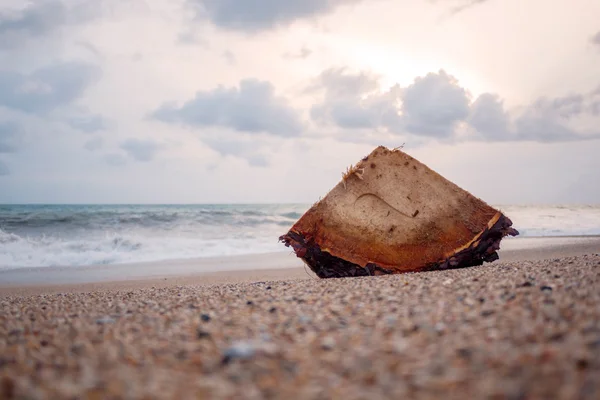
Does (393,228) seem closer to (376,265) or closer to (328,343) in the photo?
(376,265)

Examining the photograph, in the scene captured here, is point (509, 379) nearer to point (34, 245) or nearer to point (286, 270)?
point (286, 270)

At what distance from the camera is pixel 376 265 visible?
5.71 m

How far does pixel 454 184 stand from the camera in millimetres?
6105

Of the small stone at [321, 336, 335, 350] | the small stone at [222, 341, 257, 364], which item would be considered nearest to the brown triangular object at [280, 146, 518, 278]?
the small stone at [321, 336, 335, 350]

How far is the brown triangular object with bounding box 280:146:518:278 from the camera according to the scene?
18.9ft

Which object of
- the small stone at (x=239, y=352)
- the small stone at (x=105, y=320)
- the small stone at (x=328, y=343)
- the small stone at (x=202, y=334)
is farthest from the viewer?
the small stone at (x=105, y=320)

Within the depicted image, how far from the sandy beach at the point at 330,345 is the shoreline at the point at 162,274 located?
11.8 ft

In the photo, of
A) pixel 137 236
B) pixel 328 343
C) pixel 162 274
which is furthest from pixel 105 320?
pixel 137 236

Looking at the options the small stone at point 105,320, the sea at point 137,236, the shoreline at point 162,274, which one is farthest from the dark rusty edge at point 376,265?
the sea at point 137,236

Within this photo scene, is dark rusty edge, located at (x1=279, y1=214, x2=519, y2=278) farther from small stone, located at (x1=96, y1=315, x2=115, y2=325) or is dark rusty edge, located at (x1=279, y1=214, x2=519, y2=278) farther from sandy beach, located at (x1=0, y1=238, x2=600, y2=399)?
small stone, located at (x1=96, y1=315, x2=115, y2=325)

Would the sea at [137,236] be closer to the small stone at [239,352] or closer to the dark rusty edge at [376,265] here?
the dark rusty edge at [376,265]

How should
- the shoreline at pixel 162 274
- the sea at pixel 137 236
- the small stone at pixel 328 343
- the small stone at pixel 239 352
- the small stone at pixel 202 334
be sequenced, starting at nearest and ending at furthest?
the small stone at pixel 239 352
the small stone at pixel 328 343
the small stone at pixel 202 334
the shoreline at pixel 162 274
the sea at pixel 137 236

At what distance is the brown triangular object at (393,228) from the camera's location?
Answer: 5770 millimetres

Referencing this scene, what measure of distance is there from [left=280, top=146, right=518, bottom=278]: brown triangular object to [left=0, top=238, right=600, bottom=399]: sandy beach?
191 cm
